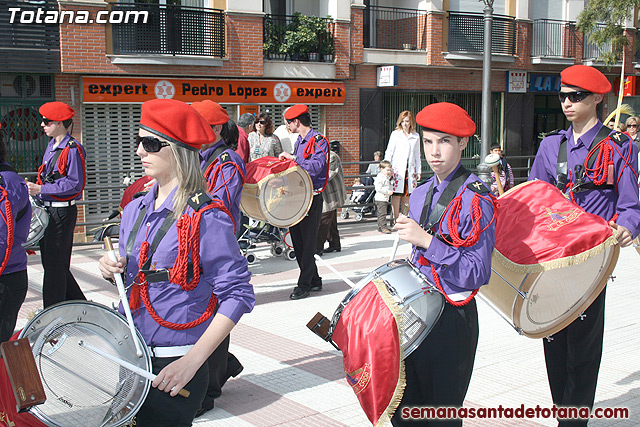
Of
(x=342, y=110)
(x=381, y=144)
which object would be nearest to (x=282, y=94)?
(x=342, y=110)

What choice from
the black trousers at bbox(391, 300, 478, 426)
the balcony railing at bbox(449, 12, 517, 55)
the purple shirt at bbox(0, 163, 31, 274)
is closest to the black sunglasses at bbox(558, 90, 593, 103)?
the black trousers at bbox(391, 300, 478, 426)

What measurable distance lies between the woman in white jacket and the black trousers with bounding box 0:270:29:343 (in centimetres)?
945

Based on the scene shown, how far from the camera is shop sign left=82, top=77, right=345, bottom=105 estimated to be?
15.6 meters

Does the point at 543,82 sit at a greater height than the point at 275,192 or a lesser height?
greater

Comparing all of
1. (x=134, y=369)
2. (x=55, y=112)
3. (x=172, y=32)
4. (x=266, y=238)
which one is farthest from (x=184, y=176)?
(x=172, y=32)

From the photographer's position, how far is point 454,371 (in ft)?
10.9

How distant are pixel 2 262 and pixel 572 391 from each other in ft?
10.5

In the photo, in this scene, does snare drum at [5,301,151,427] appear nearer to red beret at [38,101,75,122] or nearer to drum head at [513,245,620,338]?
drum head at [513,245,620,338]

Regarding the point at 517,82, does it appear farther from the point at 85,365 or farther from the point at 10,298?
the point at 85,365

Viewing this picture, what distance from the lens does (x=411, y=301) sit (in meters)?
3.20

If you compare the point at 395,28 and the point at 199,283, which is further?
the point at 395,28

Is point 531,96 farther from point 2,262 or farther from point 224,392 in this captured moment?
point 2,262

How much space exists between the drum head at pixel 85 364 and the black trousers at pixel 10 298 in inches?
60.0

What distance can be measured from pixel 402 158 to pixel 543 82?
40.1 feet
